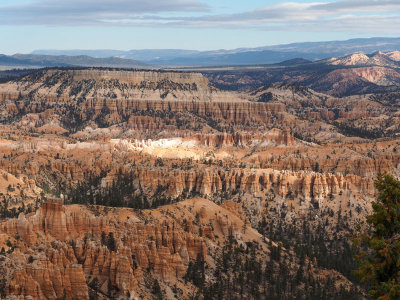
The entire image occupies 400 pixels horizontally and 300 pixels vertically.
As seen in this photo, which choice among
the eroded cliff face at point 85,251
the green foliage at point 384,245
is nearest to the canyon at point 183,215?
the eroded cliff face at point 85,251

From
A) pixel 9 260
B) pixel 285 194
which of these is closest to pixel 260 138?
pixel 285 194

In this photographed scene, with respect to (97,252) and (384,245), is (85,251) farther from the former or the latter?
(384,245)

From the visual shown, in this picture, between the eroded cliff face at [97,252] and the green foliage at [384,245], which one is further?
the eroded cliff face at [97,252]

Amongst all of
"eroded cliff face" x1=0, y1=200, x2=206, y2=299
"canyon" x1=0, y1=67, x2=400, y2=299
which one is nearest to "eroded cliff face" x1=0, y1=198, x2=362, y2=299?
"eroded cliff face" x1=0, y1=200, x2=206, y2=299

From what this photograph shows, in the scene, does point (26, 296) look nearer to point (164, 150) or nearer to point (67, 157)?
point (67, 157)

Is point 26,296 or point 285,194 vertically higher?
point 26,296

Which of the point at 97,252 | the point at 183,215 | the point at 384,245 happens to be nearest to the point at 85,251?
the point at 97,252

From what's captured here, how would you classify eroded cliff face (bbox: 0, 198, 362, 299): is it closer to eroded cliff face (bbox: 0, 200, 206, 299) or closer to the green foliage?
eroded cliff face (bbox: 0, 200, 206, 299)

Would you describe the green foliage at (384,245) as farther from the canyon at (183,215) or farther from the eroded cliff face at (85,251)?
the canyon at (183,215)
